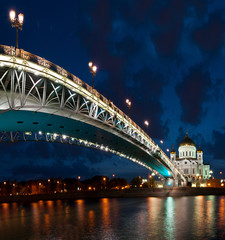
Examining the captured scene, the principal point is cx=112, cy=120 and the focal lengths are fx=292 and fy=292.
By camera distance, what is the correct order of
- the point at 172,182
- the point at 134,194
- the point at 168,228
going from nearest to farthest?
1. the point at 168,228
2. the point at 134,194
3. the point at 172,182

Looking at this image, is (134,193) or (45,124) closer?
(45,124)

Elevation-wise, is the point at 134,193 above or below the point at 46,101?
below

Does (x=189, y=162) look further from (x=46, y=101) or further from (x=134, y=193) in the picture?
(x=46, y=101)

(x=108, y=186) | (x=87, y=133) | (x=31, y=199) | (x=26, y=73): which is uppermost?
(x=26, y=73)

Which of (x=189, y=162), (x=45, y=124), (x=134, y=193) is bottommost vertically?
(x=134, y=193)

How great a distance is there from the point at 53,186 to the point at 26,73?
10980 centimetres

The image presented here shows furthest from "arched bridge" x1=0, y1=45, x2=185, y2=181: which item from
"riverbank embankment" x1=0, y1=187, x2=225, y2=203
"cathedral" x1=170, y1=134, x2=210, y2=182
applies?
"cathedral" x1=170, y1=134, x2=210, y2=182

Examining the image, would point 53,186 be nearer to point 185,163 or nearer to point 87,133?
point 185,163

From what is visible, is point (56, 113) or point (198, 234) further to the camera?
point (56, 113)

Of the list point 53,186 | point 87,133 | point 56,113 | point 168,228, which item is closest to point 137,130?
point 87,133

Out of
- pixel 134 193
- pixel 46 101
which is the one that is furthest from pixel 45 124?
pixel 134 193

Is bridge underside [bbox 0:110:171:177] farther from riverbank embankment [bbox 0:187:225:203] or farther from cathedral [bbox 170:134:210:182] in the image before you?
cathedral [bbox 170:134:210:182]

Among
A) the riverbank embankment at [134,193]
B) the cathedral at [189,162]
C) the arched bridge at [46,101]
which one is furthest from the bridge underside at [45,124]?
the cathedral at [189,162]

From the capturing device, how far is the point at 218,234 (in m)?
15.6
